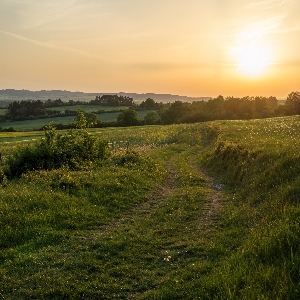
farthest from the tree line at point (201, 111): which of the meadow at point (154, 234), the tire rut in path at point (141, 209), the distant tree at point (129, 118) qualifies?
the meadow at point (154, 234)

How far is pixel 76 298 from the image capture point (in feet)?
22.6

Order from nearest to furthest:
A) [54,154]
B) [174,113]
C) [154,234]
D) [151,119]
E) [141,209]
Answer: [154,234]
[141,209]
[54,154]
[151,119]
[174,113]

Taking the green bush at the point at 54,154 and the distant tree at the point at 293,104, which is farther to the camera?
the distant tree at the point at 293,104

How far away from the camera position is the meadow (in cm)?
673

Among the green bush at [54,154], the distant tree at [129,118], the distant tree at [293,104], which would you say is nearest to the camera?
the green bush at [54,154]

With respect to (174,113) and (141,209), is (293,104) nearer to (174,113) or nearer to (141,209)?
(174,113)

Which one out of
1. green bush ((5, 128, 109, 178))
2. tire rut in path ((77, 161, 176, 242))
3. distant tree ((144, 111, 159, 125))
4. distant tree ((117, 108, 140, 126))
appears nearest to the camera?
tire rut in path ((77, 161, 176, 242))

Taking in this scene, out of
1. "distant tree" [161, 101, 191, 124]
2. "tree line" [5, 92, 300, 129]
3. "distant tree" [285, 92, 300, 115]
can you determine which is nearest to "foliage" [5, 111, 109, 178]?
"tree line" [5, 92, 300, 129]

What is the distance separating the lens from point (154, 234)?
10.5 metres

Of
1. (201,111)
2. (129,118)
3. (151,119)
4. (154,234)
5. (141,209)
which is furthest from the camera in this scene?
(201,111)

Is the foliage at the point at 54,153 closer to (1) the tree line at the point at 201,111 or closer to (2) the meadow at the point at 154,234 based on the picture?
(2) the meadow at the point at 154,234

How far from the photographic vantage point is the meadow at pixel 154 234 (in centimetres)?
673

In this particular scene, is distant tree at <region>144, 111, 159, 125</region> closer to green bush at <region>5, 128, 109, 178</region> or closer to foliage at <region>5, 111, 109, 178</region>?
foliage at <region>5, 111, 109, 178</region>

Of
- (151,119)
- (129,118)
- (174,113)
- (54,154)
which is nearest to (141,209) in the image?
(54,154)
